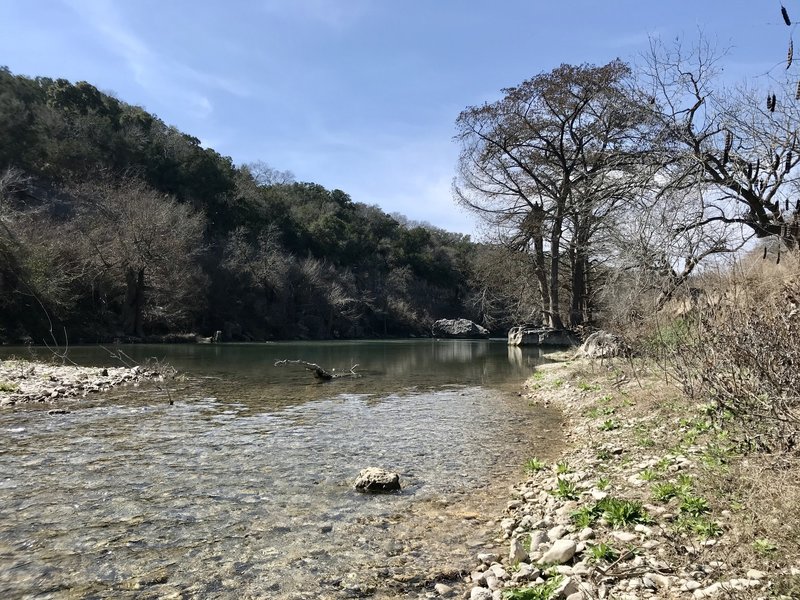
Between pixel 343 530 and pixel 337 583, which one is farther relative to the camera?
pixel 343 530

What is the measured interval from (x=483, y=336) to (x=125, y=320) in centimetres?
4119

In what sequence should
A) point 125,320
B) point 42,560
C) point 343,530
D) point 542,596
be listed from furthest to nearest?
1. point 125,320
2. point 343,530
3. point 42,560
4. point 542,596

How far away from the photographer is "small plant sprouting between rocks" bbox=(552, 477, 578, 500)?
5331 mm

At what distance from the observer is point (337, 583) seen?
4184mm

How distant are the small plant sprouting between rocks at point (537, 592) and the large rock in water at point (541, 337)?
27.4 metres

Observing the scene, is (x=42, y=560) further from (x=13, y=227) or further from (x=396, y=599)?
(x=13, y=227)

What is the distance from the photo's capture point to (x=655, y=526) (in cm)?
414

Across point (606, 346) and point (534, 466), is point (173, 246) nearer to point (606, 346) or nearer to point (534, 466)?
point (606, 346)

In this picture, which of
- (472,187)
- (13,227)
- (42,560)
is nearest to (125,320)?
(13,227)

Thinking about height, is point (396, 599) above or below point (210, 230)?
below

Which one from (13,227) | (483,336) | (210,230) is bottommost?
(483,336)

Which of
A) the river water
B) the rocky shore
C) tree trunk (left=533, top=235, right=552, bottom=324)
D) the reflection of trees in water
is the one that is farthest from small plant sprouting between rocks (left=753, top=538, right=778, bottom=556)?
tree trunk (left=533, top=235, right=552, bottom=324)

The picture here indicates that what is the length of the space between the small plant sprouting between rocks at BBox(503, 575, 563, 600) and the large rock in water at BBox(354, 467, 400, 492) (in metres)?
2.86

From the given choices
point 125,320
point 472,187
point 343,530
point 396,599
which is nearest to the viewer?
point 396,599
